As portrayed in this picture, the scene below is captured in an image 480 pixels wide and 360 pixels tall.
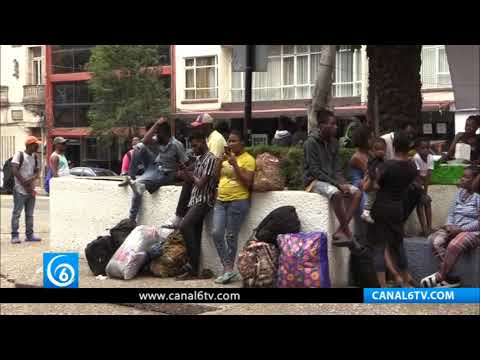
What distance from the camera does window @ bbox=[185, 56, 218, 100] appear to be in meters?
6.13

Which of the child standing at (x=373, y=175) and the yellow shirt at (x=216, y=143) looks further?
the yellow shirt at (x=216, y=143)

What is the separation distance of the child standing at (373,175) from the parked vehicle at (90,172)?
2.49 metres

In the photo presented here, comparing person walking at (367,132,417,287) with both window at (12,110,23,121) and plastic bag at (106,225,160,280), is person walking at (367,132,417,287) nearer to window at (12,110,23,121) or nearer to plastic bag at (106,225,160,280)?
plastic bag at (106,225,160,280)

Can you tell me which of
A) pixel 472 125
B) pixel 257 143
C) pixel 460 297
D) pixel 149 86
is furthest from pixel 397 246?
pixel 149 86

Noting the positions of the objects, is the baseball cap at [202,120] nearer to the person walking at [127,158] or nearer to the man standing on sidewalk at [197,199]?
the man standing on sidewalk at [197,199]

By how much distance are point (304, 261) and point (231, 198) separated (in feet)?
3.49

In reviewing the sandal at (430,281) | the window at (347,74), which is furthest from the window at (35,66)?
the sandal at (430,281)

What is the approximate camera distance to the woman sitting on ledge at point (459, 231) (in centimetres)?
546

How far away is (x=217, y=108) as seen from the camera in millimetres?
6828

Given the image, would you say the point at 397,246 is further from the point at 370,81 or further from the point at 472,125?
the point at 370,81

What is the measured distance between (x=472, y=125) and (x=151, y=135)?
121 inches

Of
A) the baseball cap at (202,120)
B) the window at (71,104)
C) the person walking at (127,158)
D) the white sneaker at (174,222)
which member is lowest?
the white sneaker at (174,222)

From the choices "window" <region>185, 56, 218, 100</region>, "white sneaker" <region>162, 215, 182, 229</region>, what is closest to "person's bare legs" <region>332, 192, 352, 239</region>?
"window" <region>185, 56, 218, 100</region>

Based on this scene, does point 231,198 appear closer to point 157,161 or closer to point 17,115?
point 157,161
